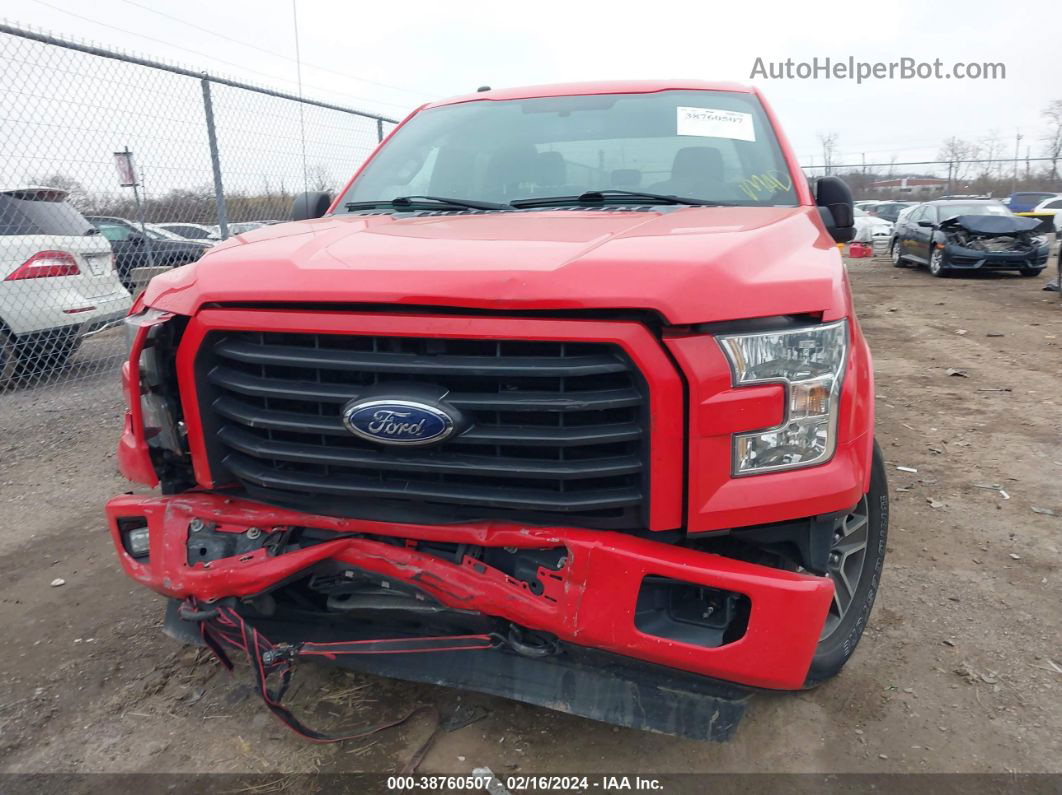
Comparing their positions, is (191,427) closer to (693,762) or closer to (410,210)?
(410,210)

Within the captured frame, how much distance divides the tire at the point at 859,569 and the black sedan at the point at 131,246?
6466 millimetres

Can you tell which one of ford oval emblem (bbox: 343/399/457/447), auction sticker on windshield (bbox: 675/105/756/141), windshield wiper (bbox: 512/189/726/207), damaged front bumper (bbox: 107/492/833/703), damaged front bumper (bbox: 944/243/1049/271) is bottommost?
damaged front bumper (bbox: 944/243/1049/271)

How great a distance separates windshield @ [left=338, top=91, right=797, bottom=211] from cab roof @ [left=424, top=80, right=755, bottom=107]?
5 cm

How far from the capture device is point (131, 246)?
7668 mm

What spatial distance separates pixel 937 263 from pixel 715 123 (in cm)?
1373

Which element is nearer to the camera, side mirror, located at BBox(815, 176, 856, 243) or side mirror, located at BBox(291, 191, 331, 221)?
side mirror, located at BBox(815, 176, 856, 243)

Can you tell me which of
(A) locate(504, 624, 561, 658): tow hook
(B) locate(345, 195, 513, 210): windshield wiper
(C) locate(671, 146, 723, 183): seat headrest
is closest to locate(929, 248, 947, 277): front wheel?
(C) locate(671, 146, 723, 183): seat headrest

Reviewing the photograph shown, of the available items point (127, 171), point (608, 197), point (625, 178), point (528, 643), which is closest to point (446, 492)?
point (528, 643)

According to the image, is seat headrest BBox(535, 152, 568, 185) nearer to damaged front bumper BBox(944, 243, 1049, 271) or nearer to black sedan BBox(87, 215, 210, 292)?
black sedan BBox(87, 215, 210, 292)

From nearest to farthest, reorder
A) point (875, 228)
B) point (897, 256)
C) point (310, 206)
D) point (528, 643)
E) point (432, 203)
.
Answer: point (528, 643), point (432, 203), point (310, 206), point (897, 256), point (875, 228)

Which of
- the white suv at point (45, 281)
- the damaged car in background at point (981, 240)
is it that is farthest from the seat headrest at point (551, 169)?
the damaged car in background at point (981, 240)

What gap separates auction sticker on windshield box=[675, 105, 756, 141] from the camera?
312cm

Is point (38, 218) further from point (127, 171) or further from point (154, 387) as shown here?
point (154, 387)

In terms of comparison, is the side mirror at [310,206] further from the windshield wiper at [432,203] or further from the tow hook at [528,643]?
the tow hook at [528,643]
